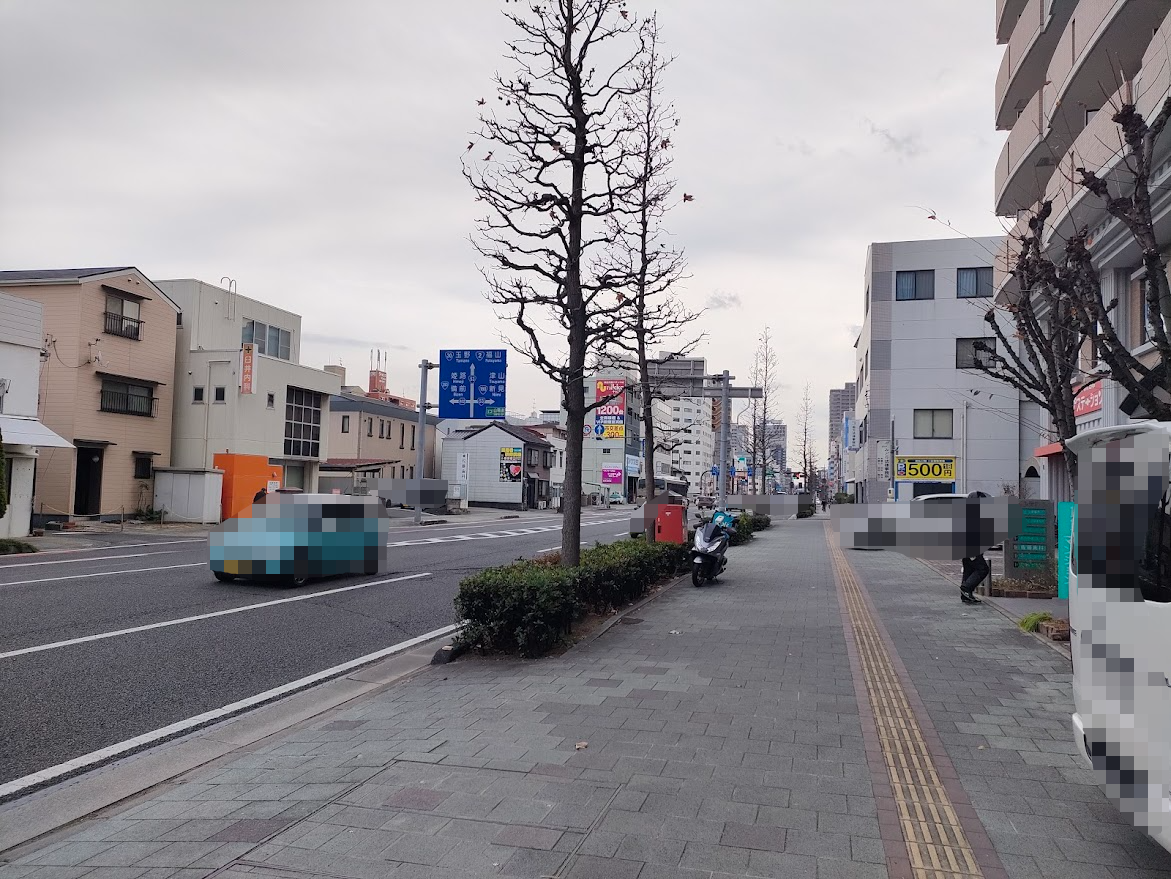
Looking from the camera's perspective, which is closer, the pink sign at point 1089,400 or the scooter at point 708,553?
the scooter at point 708,553

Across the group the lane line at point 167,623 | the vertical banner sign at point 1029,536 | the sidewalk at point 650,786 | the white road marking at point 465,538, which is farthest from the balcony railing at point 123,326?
the vertical banner sign at point 1029,536

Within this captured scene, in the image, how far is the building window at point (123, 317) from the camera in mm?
27953

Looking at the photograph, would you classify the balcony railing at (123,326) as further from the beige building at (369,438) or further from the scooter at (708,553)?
the scooter at (708,553)

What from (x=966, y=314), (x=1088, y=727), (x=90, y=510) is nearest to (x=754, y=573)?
(x=1088, y=727)

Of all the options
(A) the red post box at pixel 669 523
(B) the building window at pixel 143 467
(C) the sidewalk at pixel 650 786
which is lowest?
(C) the sidewalk at pixel 650 786

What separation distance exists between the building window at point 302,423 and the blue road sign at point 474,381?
10315 millimetres

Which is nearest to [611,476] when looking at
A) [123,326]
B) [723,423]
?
[123,326]

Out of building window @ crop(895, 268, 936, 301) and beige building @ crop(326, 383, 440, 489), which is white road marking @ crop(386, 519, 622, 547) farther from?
building window @ crop(895, 268, 936, 301)

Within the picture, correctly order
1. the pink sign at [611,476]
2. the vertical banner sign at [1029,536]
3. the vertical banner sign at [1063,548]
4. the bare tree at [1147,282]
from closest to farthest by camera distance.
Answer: the bare tree at [1147,282], the vertical banner sign at [1063,548], the vertical banner sign at [1029,536], the pink sign at [611,476]

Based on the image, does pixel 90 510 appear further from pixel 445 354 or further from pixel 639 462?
pixel 639 462

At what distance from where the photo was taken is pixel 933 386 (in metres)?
38.9

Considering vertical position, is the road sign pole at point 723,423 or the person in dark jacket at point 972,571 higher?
the road sign pole at point 723,423

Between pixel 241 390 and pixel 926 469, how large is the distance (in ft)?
101

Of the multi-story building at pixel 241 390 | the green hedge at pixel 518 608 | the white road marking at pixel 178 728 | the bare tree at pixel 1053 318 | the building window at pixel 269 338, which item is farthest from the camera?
the building window at pixel 269 338
